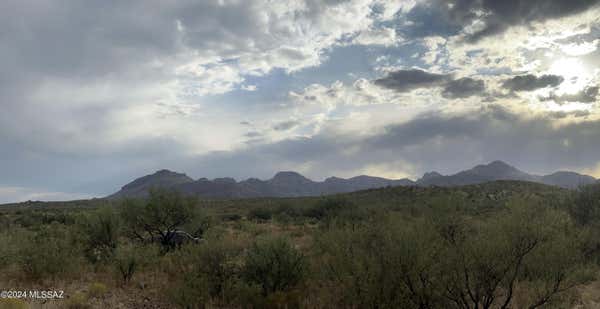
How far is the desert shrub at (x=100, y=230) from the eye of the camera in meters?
15.3

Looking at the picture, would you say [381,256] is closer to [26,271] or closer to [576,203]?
[26,271]

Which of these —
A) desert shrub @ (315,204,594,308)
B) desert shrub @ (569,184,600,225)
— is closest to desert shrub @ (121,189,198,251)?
desert shrub @ (315,204,594,308)

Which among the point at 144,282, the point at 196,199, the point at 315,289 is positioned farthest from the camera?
the point at 196,199

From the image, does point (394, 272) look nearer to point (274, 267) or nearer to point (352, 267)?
point (352, 267)

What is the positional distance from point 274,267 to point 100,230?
9.37m

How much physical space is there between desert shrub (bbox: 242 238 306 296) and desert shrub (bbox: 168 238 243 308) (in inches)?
21.0

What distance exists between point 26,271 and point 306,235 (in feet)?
46.5

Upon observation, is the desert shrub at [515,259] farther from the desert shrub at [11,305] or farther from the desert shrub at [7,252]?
the desert shrub at [7,252]

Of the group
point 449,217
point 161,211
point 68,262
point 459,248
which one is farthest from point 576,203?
point 68,262

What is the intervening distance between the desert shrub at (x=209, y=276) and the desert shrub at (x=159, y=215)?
18.7 feet

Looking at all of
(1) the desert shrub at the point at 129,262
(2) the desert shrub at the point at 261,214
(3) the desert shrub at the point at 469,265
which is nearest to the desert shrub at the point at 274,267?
(3) the desert shrub at the point at 469,265

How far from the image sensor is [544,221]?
316 inches

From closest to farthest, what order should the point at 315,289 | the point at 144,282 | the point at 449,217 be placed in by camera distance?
the point at 315,289 → the point at 144,282 → the point at 449,217

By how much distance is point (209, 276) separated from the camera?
406 inches
